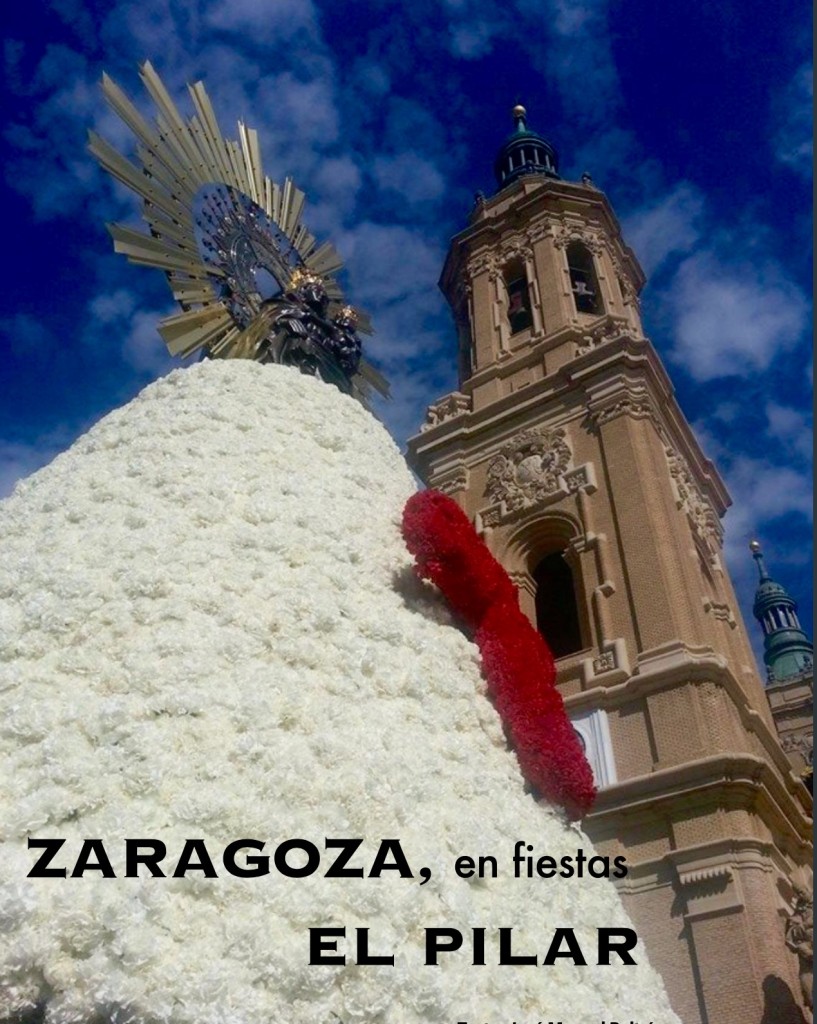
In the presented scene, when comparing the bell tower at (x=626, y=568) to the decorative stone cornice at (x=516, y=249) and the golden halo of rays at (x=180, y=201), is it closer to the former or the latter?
the decorative stone cornice at (x=516, y=249)

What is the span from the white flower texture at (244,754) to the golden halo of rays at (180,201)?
2601 mm

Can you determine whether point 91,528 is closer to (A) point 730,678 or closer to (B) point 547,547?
(A) point 730,678

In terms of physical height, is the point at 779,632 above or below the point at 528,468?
above

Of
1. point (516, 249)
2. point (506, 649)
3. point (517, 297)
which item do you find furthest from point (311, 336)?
point (516, 249)

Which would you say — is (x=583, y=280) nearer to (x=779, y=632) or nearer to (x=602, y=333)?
(x=602, y=333)

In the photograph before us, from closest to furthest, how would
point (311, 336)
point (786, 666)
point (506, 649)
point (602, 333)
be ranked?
point (506, 649), point (311, 336), point (602, 333), point (786, 666)

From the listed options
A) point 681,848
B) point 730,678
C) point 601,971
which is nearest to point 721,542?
point 730,678

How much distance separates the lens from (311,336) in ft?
25.6

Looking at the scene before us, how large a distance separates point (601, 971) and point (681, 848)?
649cm

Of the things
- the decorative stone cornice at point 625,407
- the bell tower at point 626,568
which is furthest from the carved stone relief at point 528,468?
the decorative stone cornice at point 625,407

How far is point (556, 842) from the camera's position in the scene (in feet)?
14.4

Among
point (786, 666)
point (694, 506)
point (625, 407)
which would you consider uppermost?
point (786, 666)

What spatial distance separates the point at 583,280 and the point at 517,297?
1360mm

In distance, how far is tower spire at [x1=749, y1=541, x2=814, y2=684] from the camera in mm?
41125
